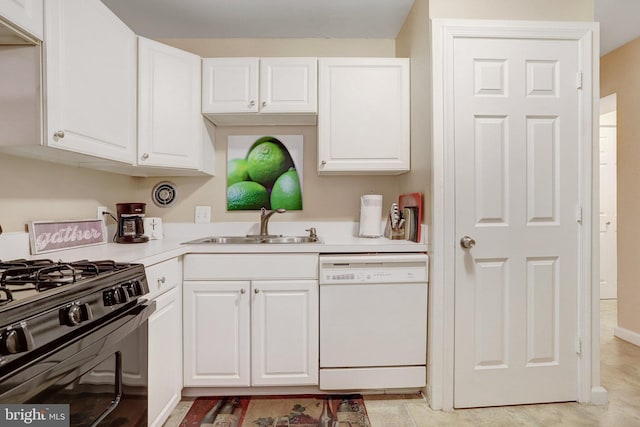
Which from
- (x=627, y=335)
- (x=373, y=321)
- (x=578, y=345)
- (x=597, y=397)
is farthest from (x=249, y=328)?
(x=627, y=335)

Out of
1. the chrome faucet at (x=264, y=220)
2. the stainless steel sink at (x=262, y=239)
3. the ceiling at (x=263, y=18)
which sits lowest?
the stainless steel sink at (x=262, y=239)

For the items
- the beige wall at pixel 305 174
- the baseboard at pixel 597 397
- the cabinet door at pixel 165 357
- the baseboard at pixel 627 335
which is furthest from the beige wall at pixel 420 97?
the baseboard at pixel 627 335

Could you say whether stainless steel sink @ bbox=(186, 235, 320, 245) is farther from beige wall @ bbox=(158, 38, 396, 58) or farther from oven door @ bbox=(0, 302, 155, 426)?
beige wall @ bbox=(158, 38, 396, 58)

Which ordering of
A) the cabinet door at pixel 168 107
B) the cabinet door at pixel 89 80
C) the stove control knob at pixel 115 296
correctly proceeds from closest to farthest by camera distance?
the stove control knob at pixel 115 296, the cabinet door at pixel 89 80, the cabinet door at pixel 168 107

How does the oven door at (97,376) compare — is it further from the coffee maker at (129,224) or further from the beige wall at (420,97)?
the beige wall at (420,97)

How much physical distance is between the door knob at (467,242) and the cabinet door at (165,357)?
60.9 inches

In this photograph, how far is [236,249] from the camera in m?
Answer: 1.88

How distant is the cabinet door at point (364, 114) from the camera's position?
7.13 ft

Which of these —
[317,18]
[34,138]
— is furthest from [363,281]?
[317,18]

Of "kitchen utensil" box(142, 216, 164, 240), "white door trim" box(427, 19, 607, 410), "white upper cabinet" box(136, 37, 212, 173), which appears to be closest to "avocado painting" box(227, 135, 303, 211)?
"white upper cabinet" box(136, 37, 212, 173)

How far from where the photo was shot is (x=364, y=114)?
7.15 ft

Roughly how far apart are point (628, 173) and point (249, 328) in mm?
3163

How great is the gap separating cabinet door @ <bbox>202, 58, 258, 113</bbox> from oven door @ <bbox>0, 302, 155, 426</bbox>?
1.37 metres

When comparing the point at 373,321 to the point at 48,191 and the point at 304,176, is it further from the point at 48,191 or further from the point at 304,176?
the point at 48,191
